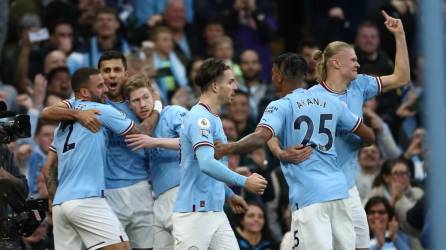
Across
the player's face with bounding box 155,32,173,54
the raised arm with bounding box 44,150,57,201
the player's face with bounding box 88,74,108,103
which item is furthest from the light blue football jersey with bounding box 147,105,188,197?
the player's face with bounding box 155,32,173,54

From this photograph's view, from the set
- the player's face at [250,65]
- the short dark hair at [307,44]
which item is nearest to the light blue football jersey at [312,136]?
the player's face at [250,65]

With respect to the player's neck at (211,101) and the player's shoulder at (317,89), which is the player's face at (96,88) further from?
the player's shoulder at (317,89)

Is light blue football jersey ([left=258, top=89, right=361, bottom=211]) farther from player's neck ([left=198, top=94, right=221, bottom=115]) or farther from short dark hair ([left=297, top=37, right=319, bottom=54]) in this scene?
short dark hair ([left=297, top=37, right=319, bottom=54])

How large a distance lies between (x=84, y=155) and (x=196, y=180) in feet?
Answer: 3.54

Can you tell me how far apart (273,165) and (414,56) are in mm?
3993

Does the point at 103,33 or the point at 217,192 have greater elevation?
the point at 103,33

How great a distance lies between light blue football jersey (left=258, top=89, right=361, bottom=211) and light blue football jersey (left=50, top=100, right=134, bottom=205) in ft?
4.66

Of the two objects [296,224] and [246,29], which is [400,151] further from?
[296,224]

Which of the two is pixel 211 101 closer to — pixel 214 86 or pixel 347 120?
pixel 214 86

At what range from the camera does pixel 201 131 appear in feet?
33.0

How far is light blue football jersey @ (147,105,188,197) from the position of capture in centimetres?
1140

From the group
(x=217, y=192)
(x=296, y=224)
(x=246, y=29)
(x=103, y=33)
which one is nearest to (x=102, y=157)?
(x=217, y=192)

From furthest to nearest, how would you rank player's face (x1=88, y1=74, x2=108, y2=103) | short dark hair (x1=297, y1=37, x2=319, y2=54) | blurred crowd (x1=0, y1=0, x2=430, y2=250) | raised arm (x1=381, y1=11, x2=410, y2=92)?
short dark hair (x1=297, y1=37, x2=319, y2=54) → blurred crowd (x1=0, y1=0, x2=430, y2=250) → raised arm (x1=381, y1=11, x2=410, y2=92) → player's face (x1=88, y1=74, x2=108, y2=103)

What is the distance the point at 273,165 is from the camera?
15.4m
